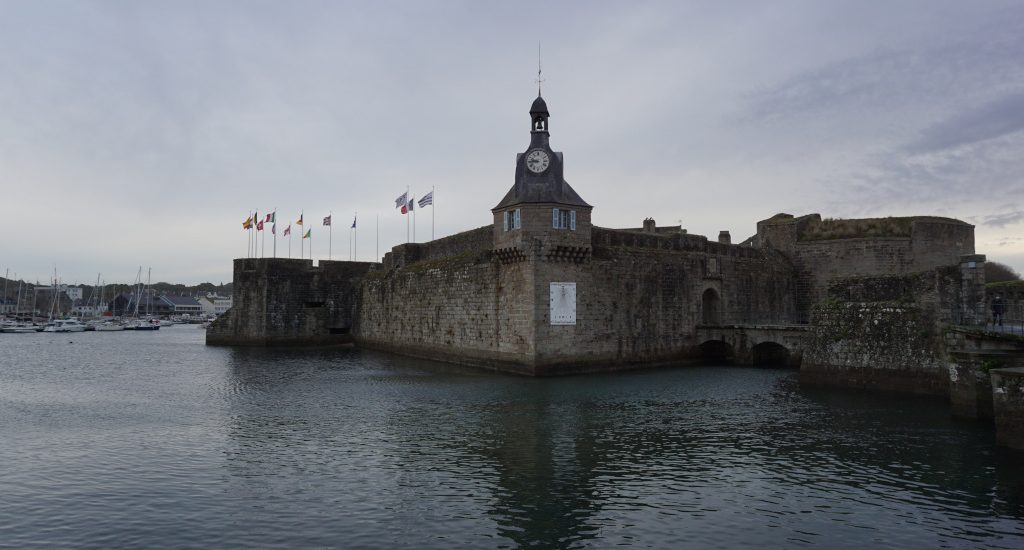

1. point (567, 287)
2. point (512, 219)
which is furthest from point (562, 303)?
point (512, 219)

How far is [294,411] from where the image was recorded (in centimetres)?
1745

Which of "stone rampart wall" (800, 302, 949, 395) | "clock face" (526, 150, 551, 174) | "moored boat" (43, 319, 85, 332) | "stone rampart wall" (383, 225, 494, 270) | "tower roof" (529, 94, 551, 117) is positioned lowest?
"moored boat" (43, 319, 85, 332)

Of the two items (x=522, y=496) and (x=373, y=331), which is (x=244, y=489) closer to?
(x=522, y=496)

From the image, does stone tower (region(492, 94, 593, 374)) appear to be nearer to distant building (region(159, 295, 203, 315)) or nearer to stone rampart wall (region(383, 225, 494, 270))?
stone rampart wall (region(383, 225, 494, 270))

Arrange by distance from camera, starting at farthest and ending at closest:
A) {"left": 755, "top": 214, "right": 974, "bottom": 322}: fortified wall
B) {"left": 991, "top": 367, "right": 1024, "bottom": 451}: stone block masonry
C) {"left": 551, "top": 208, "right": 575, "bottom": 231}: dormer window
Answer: {"left": 755, "top": 214, "right": 974, "bottom": 322}: fortified wall < {"left": 551, "top": 208, "right": 575, "bottom": 231}: dormer window < {"left": 991, "top": 367, "right": 1024, "bottom": 451}: stone block masonry

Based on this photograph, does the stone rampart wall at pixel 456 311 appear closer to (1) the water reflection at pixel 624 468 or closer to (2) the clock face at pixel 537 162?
(2) the clock face at pixel 537 162

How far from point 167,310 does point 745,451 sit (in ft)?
455

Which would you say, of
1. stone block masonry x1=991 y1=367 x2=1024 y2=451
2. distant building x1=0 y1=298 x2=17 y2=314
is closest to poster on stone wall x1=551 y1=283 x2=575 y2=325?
stone block masonry x1=991 y1=367 x2=1024 y2=451

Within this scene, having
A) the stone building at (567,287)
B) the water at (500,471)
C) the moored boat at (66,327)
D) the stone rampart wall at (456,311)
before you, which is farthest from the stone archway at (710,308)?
the moored boat at (66,327)

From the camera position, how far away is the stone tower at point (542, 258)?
24609 millimetres

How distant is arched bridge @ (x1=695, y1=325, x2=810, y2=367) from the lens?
1088 inches

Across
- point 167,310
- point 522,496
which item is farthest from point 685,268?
point 167,310

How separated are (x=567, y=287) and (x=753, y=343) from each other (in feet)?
31.7

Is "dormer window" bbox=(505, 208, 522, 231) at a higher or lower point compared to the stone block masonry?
higher
